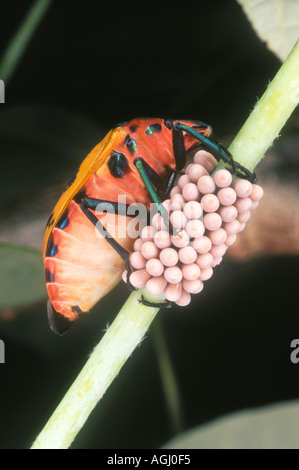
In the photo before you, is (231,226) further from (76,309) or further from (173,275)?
(76,309)

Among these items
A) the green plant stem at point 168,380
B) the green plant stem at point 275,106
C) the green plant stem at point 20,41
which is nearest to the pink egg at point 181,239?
the green plant stem at point 275,106

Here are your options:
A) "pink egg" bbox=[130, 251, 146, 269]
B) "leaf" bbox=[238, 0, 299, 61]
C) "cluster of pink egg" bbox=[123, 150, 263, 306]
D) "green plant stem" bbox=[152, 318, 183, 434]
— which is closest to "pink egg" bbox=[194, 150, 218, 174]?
"cluster of pink egg" bbox=[123, 150, 263, 306]

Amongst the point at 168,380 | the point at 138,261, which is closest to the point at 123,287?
the point at 168,380

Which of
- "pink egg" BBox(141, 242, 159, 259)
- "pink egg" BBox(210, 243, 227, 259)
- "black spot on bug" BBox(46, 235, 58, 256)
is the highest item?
"pink egg" BBox(210, 243, 227, 259)

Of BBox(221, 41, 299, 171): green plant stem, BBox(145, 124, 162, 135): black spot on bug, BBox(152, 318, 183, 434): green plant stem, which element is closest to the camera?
BBox(221, 41, 299, 171): green plant stem

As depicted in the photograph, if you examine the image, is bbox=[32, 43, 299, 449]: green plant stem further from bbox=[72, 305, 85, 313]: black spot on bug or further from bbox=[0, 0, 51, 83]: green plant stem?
bbox=[0, 0, 51, 83]: green plant stem

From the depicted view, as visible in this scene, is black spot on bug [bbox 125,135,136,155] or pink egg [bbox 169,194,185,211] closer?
pink egg [bbox 169,194,185,211]

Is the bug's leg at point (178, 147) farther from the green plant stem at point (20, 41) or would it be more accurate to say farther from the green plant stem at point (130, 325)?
the green plant stem at point (20, 41)
